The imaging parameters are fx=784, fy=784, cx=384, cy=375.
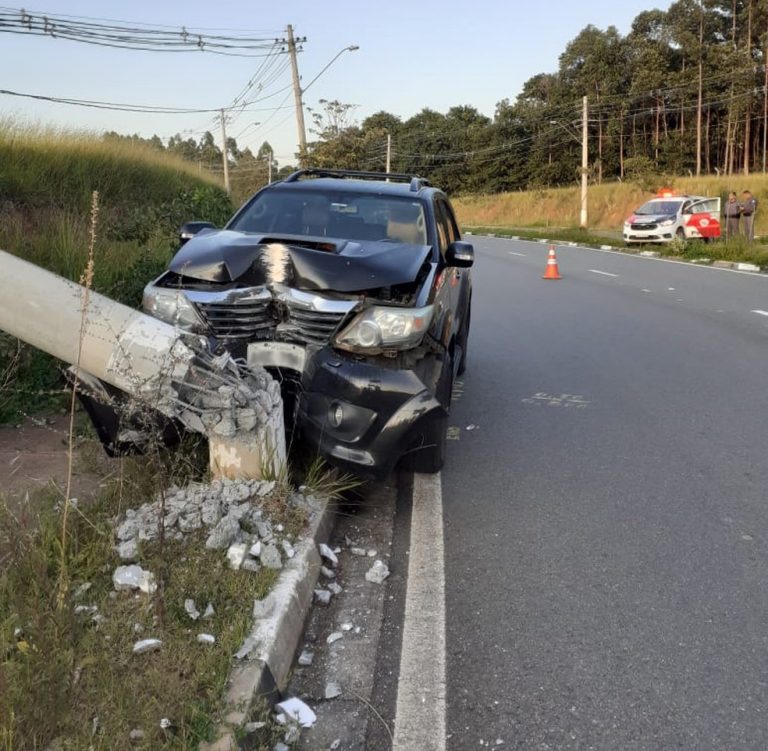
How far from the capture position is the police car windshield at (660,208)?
27.8 metres

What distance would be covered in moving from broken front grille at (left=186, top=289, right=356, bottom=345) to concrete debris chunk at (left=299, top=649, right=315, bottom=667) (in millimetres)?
1677

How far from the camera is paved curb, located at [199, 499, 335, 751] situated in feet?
8.16

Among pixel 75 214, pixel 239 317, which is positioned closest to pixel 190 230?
pixel 239 317

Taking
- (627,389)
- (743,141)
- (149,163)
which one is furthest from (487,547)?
(743,141)

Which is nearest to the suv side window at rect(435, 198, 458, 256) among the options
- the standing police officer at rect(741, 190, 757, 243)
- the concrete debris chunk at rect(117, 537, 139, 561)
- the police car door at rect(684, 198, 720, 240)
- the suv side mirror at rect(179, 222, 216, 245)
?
the suv side mirror at rect(179, 222, 216, 245)

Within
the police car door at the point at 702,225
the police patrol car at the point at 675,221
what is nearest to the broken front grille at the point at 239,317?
the police patrol car at the point at 675,221

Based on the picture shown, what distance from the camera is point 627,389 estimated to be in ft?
24.3

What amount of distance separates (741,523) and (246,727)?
3.09 meters

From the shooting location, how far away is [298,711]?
8.99 ft

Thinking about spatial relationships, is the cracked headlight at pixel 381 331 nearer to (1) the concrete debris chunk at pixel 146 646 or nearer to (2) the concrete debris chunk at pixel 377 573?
(2) the concrete debris chunk at pixel 377 573

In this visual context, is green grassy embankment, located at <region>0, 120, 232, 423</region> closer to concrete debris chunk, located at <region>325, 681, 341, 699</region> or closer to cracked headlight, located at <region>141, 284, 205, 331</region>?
cracked headlight, located at <region>141, 284, 205, 331</region>

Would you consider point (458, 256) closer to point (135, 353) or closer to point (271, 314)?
point (271, 314)

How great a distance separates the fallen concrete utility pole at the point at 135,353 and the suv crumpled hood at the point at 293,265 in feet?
2.11

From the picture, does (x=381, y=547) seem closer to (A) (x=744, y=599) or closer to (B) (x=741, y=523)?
(A) (x=744, y=599)
